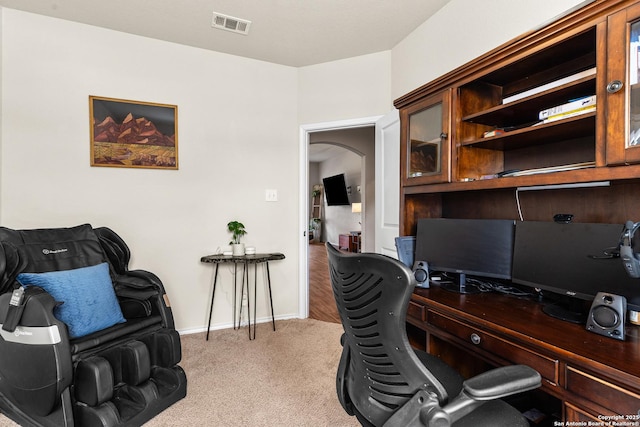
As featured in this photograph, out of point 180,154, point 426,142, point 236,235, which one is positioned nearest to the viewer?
point 426,142

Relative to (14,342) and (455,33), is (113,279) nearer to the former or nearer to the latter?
(14,342)

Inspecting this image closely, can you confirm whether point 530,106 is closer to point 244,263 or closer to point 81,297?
point 244,263

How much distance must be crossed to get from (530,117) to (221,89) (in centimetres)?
260

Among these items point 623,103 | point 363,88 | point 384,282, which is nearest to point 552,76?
point 623,103

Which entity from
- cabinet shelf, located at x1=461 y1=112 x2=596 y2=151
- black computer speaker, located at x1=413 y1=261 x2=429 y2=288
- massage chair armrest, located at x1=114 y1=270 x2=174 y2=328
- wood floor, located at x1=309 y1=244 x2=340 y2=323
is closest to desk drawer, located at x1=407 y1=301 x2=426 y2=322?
black computer speaker, located at x1=413 y1=261 x2=429 y2=288

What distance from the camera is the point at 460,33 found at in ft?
7.16

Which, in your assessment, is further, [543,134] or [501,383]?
[543,134]

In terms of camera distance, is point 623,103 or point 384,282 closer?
point 384,282

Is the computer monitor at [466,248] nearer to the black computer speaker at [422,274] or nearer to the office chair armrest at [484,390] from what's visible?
the black computer speaker at [422,274]

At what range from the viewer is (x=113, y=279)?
2203 millimetres

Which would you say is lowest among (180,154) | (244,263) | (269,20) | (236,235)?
(244,263)

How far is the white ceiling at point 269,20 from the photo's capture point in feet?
7.64

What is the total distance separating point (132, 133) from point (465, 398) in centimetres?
305

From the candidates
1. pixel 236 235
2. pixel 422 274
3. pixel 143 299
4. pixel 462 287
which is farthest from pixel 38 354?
pixel 462 287
